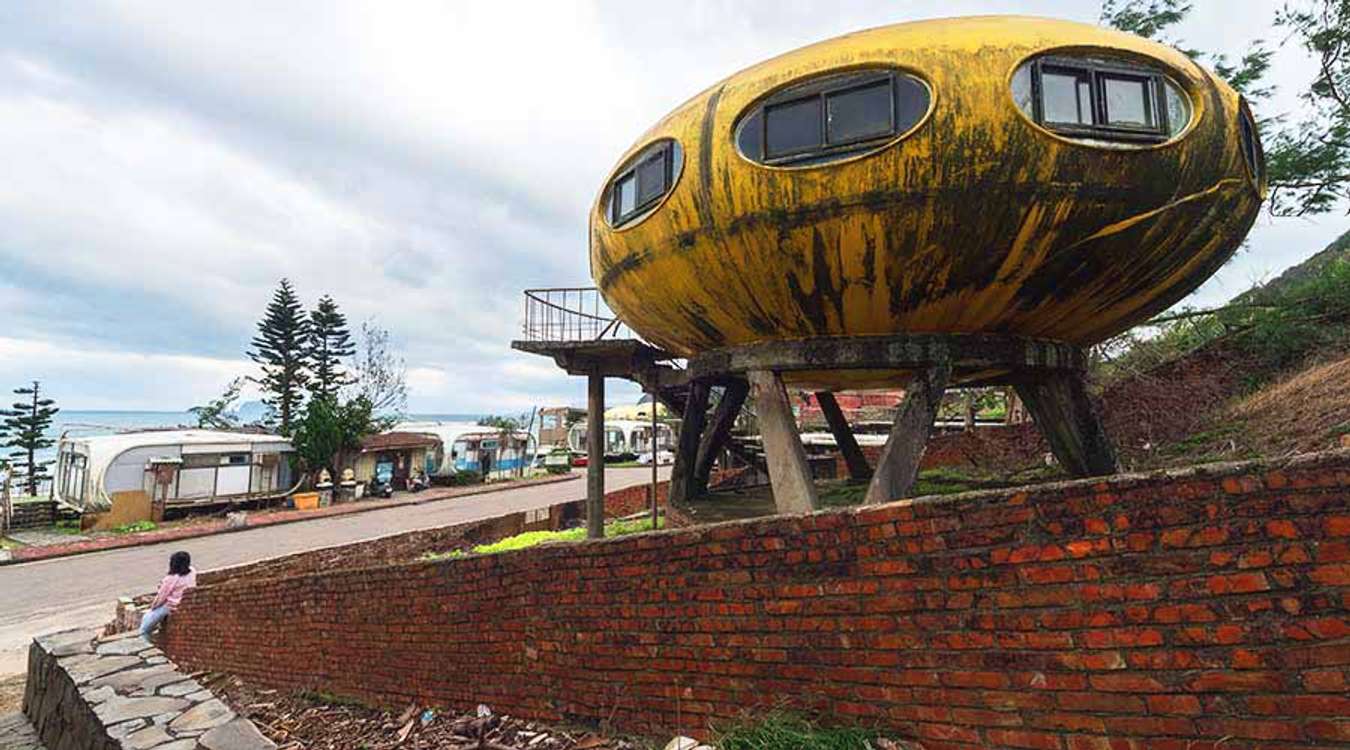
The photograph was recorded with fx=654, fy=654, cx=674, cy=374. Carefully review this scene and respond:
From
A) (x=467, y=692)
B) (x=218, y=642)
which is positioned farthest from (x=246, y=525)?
(x=467, y=692)

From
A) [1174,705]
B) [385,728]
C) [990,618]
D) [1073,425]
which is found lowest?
[385,728]

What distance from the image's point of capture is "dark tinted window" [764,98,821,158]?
622 centimetres

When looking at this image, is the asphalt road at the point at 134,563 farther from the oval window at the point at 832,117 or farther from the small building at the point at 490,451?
the oval window at the point at 832,117

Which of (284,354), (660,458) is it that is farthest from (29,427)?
(660,458)

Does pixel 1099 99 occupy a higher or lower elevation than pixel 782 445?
higher

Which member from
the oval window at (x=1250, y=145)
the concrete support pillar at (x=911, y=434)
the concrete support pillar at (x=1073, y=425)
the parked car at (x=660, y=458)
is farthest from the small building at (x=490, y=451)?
the oval window at (x=1250, y=145)

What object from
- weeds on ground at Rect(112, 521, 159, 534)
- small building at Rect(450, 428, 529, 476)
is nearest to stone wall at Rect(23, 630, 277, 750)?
weeds on ground at Rect(112, 521, 159, 534)

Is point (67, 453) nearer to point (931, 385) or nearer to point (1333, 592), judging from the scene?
point (931, 385)

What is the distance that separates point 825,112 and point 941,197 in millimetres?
1374

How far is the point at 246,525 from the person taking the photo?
21469mm

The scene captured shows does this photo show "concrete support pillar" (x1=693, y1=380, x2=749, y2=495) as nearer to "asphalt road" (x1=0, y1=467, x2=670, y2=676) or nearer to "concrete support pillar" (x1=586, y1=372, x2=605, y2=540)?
"concrete support pillar" (x1=586, y1=372, x2=605, y2=540)

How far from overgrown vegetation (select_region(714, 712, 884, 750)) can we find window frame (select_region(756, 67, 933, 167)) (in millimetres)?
4689

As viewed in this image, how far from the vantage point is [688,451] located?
448 inches

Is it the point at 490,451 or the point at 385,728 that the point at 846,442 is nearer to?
the point at 385,728
